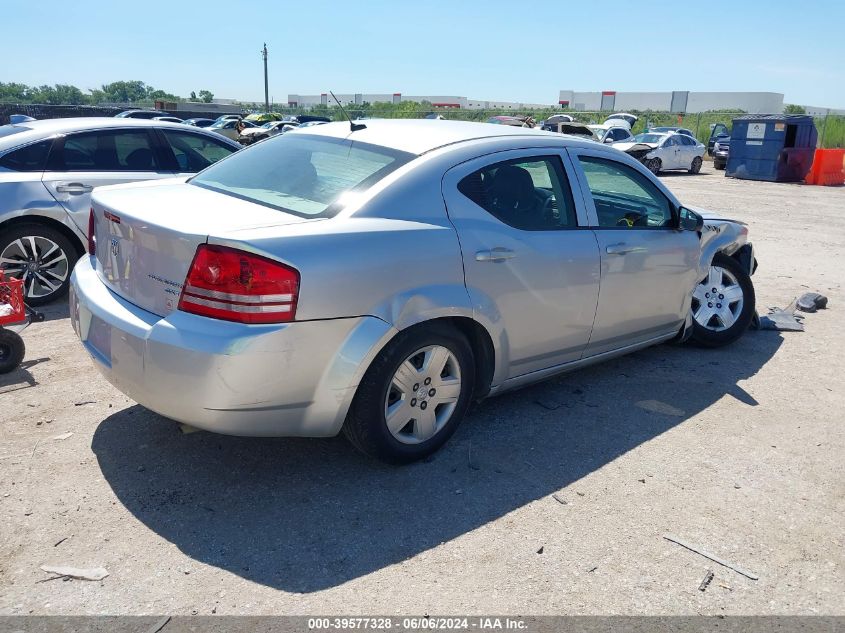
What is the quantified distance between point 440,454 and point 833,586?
1.89 metres

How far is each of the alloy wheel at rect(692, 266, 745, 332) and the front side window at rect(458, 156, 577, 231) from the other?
2.05 meters

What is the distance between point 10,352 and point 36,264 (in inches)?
73.8

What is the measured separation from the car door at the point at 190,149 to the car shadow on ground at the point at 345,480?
3.72 m

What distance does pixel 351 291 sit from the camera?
10.8 feet

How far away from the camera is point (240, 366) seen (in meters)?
3.09

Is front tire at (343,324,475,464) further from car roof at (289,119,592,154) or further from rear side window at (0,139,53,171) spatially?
rear side window at (0,139,53,171)

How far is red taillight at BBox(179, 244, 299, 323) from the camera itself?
10.2ft

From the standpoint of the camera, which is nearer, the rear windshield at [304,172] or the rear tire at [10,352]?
the rear windshield at [304,172]

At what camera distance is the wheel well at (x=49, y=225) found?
632 cm

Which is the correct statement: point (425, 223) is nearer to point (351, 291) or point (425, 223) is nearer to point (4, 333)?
point (351, 291)

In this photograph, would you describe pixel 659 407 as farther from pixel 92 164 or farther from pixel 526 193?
pixel 92 164

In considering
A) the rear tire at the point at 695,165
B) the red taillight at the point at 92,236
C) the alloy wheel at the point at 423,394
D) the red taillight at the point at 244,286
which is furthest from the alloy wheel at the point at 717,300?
the rear tire at the point at 695,165

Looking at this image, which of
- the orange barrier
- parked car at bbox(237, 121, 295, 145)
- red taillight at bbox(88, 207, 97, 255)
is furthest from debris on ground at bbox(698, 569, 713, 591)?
parked car at bbox(237, 121, 295, 145)

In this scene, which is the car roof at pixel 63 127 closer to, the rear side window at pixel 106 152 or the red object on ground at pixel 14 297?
the rear side window at pixel 106 152
